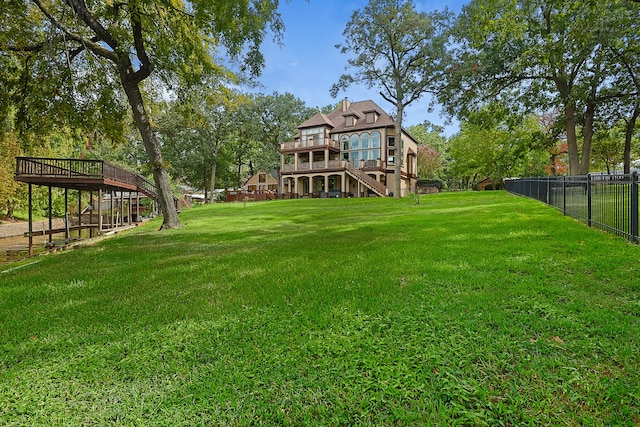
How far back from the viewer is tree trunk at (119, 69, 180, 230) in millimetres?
11460

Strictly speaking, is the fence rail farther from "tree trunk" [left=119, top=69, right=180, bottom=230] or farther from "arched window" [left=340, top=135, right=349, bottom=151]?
"arched window" [left=340, top=135, right=349, bottom=151]

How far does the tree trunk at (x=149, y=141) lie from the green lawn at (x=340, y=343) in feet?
23.3

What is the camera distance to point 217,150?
4053 cm

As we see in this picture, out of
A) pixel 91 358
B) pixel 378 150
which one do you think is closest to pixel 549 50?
pixel 91 358

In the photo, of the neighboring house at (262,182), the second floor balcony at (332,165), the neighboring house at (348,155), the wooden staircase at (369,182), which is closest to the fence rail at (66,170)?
the second floor balcony at (332,165)

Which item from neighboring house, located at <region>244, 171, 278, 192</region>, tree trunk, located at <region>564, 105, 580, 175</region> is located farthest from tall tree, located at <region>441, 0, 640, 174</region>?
neighboring house, located at <region>244, 171, 278, 192</region>

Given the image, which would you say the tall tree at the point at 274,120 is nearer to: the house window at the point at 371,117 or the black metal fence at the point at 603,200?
the house window at the point at 371,117

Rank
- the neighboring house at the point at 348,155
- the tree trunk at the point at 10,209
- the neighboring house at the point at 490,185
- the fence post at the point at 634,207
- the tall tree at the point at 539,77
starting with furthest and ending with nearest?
1. the neighboring house at the point at 490,185
2. the neighboring house at the point at 348,155
3. the tree trunk at the point at 10,209
4. the tall tree at the point at 539,77
5. the fence post at the point at 634,207

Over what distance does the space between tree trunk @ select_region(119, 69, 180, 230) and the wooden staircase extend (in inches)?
810

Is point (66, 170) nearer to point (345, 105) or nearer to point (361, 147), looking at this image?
point (361, 147)

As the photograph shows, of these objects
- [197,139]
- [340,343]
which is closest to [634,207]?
[340,343]

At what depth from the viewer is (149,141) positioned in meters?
12.0

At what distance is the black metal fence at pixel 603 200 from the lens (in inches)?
214

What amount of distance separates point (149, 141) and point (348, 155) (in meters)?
25.3
